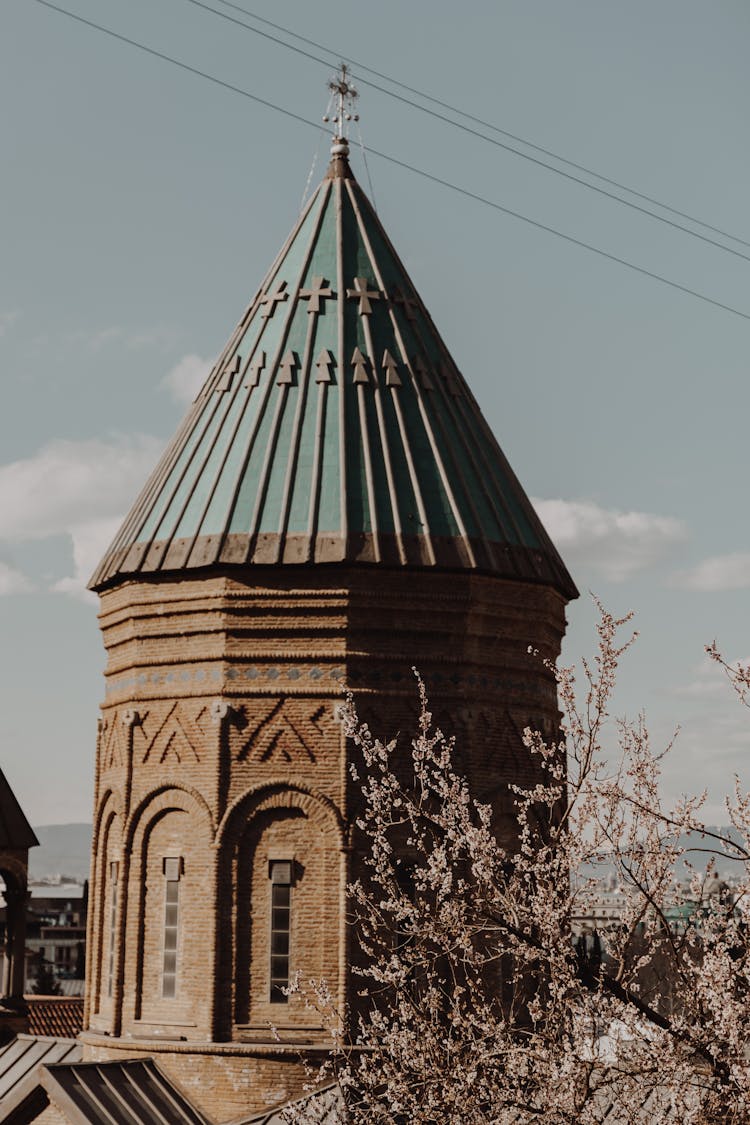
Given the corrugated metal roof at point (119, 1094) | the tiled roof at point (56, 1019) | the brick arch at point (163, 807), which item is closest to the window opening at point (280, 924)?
the brick arch at point (163, 807)

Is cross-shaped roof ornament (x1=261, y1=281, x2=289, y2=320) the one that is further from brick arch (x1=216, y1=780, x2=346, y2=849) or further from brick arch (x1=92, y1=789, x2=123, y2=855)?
brick arch (x1=92, y1=789, x2=123, y2=855)

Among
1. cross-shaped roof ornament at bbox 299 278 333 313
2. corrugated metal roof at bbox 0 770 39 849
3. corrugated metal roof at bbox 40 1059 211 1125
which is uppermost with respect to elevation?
cross-shaped roof ornament at bbox 299 278 333 313

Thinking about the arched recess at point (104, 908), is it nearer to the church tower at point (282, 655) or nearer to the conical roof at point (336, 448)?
the church tower at point (282, 655)

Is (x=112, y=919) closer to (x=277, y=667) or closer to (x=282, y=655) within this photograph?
(x=277, y=667)

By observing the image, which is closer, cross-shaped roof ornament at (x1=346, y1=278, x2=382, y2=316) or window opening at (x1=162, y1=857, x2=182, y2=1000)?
window opening at (x1=162, y1=857, x2=182, y2=1000)

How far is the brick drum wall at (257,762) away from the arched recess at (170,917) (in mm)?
25

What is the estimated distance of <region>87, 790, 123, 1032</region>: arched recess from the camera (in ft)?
70.4

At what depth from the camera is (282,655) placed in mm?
20531

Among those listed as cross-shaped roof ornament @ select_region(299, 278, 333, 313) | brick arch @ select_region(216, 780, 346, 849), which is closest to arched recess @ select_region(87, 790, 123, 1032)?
brick arch @ select_region(216, 780, 346, 849)

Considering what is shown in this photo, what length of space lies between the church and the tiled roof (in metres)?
8.31

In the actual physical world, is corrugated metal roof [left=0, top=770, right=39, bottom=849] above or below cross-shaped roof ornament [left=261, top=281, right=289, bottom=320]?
below

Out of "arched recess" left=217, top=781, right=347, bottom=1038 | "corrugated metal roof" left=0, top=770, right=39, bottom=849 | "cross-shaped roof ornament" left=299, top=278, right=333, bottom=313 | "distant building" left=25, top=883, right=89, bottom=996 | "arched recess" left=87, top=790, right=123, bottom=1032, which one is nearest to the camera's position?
"arched recess" left=217, top=781, right=347, bottom=1038

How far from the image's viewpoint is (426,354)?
894 inches

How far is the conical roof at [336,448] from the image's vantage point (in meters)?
20.7
